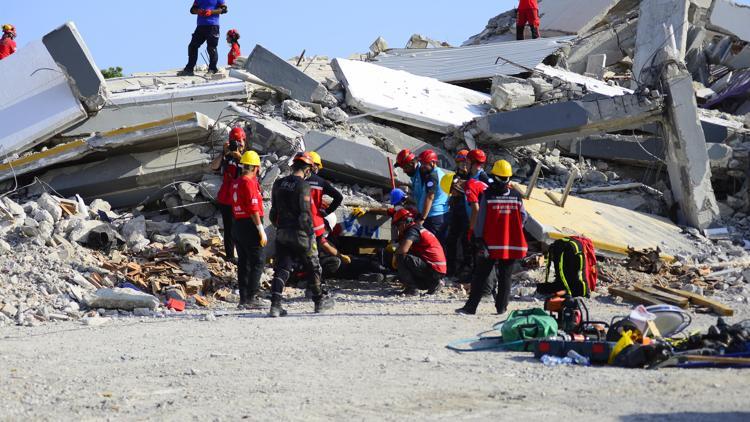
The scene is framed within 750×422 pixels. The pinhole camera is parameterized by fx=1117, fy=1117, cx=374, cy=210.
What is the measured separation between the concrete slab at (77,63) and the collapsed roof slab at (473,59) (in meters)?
7.13

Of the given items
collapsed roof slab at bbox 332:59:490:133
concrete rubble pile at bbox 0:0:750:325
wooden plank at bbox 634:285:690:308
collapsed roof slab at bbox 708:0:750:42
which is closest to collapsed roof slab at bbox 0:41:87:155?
concrete rubble pile at bbox 0:0:750:325

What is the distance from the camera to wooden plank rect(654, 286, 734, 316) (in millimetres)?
10648

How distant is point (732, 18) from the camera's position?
73.6 ft

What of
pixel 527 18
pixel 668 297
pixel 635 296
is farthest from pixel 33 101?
pixel 527 18

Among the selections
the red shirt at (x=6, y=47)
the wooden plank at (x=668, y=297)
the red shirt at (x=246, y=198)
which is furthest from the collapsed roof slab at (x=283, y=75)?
the wooden plank at (x=668, y=297)

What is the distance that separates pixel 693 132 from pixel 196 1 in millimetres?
7803

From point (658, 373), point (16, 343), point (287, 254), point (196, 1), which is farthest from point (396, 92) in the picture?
point (658, 373)

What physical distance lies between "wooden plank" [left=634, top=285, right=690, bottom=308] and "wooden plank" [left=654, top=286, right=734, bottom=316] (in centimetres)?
10

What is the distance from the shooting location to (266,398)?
6.46m

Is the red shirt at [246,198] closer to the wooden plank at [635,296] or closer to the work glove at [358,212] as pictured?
the work glove at [358,212]

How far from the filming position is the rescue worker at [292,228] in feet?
32.7

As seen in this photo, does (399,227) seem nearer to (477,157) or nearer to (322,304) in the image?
(477,157)

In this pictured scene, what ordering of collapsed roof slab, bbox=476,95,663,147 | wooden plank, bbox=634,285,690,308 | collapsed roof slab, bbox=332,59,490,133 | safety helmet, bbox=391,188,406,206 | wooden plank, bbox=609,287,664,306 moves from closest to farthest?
wooden plank, bbox=634,285,690,308, wooden plank, bbox=609,287,664,306, safety helmet, bbox=391,188,406,206, collapsed roof slab, bbox=476,95,663,147, collapsed roof slab, bbox=332,59,490,133

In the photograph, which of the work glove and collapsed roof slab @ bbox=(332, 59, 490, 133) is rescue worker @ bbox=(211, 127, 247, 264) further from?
collapsed roof slab @ bbox=(332, 59, 490, 133)
